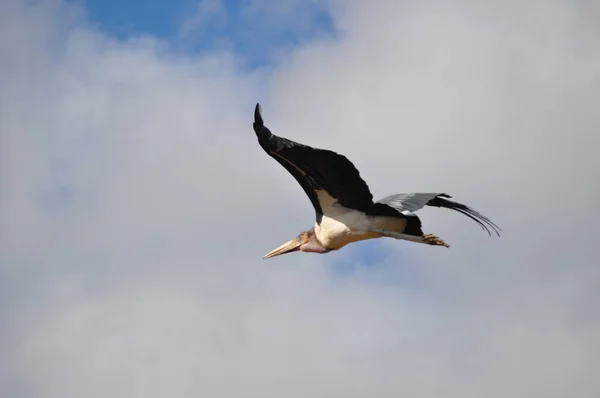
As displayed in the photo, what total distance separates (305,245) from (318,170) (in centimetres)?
367

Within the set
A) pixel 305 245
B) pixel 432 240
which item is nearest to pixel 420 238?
pixel 432 240

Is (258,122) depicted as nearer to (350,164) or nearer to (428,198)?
(350,164)

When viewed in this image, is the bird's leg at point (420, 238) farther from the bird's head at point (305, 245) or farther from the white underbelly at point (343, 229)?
the bird's head at point (305, 245)

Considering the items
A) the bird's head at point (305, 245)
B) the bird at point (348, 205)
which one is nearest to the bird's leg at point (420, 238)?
the bird at point (348, 205)

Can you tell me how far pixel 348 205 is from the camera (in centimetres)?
3122

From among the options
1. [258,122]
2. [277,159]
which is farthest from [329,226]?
[258,122]

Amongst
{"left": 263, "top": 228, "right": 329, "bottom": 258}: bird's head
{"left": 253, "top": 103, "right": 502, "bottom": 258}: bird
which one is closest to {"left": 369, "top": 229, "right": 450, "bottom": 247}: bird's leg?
{"left": 253, "top": 103, "right": 502, "bottom": 258}: bird

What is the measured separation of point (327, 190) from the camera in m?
30.9

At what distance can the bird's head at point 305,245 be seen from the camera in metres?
32.8

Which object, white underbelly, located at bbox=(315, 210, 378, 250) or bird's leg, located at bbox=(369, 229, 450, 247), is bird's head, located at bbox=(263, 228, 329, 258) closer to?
white underbelly, located at bbox=(315, 210, 378, 250)

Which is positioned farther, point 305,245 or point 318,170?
point 305,245

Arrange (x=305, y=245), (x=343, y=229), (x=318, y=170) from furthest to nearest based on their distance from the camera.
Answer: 1. (x=305, y=245)
2. (x=343, y=229)
3. (x=318, y=170)

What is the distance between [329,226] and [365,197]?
61.3 inches

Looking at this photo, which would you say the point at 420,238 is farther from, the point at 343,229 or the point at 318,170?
the point at 318,170
